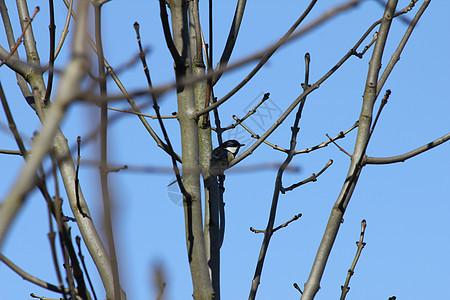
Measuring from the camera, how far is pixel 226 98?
2.74m

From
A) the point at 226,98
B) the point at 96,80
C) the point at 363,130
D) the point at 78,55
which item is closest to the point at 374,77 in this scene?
the point at 363,130

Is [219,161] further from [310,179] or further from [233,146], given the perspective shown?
[233,146]

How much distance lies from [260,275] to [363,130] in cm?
98

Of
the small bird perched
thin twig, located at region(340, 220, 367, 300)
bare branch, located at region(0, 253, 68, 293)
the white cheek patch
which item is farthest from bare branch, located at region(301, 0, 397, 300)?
the white cheek patch

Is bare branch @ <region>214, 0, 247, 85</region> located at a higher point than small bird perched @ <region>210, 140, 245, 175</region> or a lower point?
higher

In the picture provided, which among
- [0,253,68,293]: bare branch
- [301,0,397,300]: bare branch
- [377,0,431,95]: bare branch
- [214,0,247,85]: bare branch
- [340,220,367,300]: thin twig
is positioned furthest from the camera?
[214,0,247,85]: bare branch

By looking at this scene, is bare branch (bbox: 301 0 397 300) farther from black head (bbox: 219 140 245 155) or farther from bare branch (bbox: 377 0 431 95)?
black head (bbox: 219 140 245 155)

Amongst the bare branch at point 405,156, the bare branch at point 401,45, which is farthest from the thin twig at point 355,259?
the bare branch at point 401,45

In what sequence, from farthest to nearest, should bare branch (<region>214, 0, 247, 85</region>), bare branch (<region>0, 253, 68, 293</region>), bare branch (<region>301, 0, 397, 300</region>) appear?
bare branch (<region>214, 0, 247, 85</region>), bare branch (<region>301, 0, 397, 300</region>), bare branch (<region>0, 253, 68, 293</region>)

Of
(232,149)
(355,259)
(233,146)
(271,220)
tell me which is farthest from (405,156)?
(232,149)

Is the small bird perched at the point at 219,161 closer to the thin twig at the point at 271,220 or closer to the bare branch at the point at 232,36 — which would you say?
the thin twig at the point at 271,220

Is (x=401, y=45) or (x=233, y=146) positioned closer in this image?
(x=401, y=45)

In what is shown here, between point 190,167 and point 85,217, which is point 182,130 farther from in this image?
point 85,217

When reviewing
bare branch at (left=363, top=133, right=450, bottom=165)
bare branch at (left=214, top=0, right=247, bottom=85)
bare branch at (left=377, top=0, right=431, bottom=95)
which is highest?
bare branch at (left=214, top=0, right=247, bottom=85)
